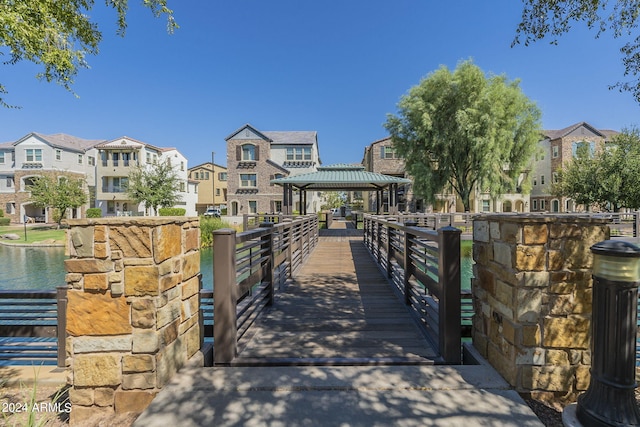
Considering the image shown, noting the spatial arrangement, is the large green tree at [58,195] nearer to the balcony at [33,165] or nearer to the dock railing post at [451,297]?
the balcony at [33,165]

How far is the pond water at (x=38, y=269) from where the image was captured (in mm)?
9672

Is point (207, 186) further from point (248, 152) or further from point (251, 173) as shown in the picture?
point (251, 173)

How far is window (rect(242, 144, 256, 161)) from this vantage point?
2953 centimetres

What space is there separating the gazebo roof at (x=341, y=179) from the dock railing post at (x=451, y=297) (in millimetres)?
10966

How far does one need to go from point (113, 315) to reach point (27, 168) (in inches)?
1618

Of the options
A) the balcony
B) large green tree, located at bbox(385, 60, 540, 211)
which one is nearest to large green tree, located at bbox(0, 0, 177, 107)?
large green tree, located at bbox(385, 60, 540, 211)

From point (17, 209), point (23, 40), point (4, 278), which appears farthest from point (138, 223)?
point (17, 209)

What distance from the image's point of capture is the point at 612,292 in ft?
5.84

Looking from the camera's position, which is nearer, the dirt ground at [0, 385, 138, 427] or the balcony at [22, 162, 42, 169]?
the dirt ground at [0, 385, 138, 427]

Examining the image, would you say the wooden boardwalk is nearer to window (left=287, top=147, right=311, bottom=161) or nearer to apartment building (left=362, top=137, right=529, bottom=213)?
apartment building (left=362, top=137, right=529, bottom=213)

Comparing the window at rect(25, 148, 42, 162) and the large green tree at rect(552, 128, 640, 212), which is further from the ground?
the window at rect(25, 148, 42, 162)

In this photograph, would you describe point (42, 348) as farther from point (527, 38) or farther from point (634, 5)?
point (634, 5)

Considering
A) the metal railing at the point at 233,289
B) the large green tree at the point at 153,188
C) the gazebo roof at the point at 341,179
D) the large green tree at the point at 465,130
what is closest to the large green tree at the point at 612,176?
the large green tree at the point at 465,130

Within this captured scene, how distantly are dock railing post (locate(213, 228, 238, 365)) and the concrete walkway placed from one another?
28cm
